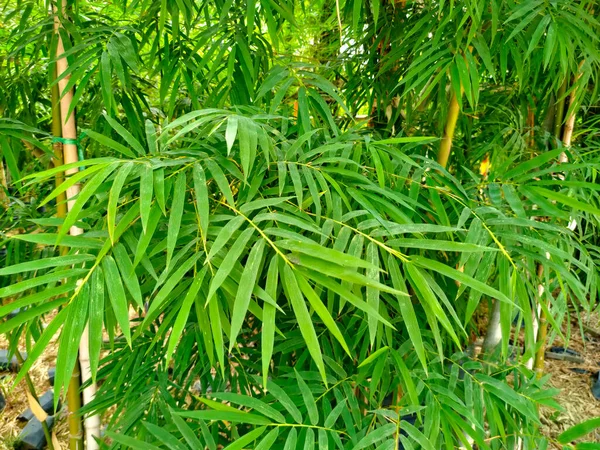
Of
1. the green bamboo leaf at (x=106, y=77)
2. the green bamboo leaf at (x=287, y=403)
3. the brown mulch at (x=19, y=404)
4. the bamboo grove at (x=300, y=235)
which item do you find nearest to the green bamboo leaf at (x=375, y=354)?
the bamboo grove at (x=300, y=235)

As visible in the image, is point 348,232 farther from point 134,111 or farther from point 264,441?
point 134,111

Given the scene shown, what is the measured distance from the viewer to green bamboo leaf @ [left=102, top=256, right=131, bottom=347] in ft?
1.59

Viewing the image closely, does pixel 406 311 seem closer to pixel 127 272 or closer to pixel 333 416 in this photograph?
pixel 333 416

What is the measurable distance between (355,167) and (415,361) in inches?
12.4

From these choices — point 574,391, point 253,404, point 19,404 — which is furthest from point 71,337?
point 574,391

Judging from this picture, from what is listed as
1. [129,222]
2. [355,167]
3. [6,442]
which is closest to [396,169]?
[355,167]

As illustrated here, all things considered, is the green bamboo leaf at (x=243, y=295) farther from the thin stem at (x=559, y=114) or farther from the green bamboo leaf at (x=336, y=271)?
the thin stem at (x=559, y=114)

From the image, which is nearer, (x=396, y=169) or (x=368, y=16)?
(x=396, y=169)

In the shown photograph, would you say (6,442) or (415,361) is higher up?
(415,361)

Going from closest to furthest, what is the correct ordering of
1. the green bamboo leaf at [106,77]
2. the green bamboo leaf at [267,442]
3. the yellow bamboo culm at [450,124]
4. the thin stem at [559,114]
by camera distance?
1. the green bamboo leaf at [267,442]
2. the green bamboo leaf at [106,77]
3. the yellow bamboo culm at [450,124]
4. the thin stem at [559,114]

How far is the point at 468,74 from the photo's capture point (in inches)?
30.8

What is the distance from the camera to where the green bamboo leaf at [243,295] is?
0.46 m

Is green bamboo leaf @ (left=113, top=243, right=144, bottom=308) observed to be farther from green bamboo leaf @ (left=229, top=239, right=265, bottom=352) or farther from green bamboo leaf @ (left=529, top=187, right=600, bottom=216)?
green bamboo leaf @ (left=529, top=187, right=600, bottom=216)

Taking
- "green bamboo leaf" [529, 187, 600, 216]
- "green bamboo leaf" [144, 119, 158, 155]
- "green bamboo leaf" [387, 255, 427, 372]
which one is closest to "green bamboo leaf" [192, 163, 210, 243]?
"green bamboo leaf" [144, 119, 158, 155]
